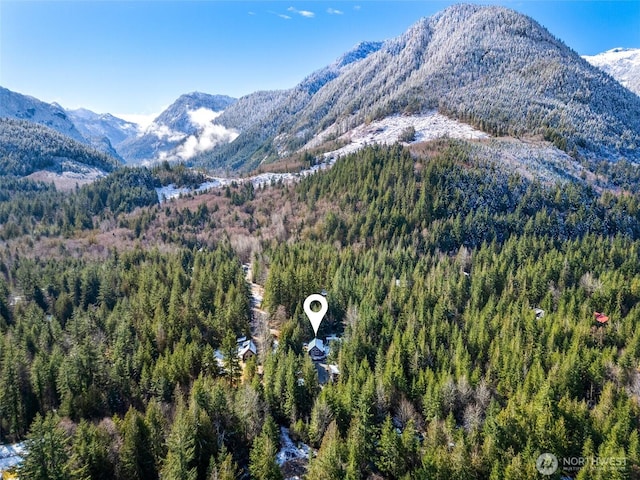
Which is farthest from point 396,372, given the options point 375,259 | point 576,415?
point 375,259

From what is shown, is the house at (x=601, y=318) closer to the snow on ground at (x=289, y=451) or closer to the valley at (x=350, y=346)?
the valley at (x=350, y=346)

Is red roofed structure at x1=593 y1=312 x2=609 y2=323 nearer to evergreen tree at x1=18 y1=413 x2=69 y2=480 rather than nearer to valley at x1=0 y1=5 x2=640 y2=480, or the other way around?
valley at x1=0 y1=5 x2=640 y2=480

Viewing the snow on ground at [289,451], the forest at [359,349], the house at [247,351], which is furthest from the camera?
the house at [247,351]

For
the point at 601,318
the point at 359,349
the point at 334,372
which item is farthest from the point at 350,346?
the point at 601,318

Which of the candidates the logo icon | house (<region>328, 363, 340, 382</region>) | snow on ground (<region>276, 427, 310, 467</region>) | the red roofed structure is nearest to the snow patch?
snow on ground (<region>276, 427, 310, 467</region>)

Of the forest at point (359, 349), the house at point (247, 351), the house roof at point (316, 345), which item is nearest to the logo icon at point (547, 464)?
the forest at point (359, 349)

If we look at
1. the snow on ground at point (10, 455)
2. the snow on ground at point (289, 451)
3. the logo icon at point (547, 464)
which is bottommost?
the snow on ground at point (10, 455)
